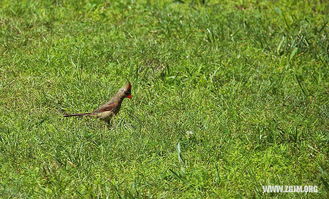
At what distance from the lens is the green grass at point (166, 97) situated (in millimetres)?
6254

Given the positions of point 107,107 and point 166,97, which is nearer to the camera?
point 107,107

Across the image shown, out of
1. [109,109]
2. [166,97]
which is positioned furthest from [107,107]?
[166,97]

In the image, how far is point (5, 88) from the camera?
8039mm

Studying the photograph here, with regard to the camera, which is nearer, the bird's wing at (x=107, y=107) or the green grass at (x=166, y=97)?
the green grass at (x=166, y=97)

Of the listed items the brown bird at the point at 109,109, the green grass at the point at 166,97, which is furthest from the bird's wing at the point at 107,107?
the green grass at the point at 166,97

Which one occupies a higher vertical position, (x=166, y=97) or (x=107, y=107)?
(x=107, y=107)

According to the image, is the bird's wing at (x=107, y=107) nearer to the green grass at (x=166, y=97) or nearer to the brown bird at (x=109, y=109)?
the brown bird at (x=109, y=109)

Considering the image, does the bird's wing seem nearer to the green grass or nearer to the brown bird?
the brown bird

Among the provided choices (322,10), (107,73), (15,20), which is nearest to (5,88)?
(107,73)

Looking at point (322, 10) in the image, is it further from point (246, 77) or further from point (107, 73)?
point (107, 73)

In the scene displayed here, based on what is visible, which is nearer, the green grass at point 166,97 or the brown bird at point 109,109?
the green grass at point 166,97

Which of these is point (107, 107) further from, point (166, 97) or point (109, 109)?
point (166, 97)

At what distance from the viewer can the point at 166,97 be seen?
26.3 feet

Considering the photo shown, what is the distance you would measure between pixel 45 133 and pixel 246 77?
2712mm
